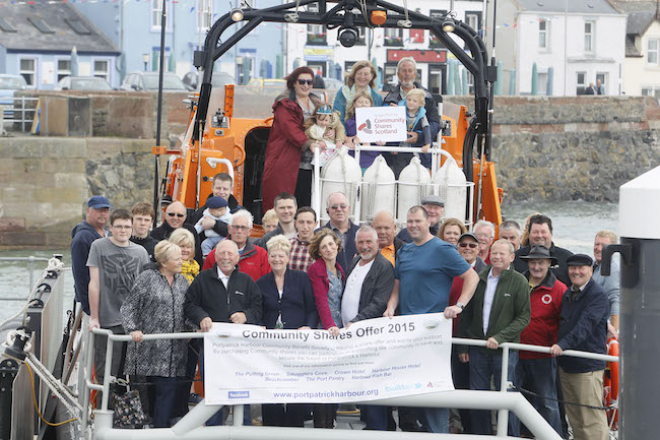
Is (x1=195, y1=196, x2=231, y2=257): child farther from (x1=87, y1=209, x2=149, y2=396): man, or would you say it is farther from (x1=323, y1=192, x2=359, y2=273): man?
(x1=323, y1=192, x2=359, y2=273): man

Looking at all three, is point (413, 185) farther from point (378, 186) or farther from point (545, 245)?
point (545, 245)

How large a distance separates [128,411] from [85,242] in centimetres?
182

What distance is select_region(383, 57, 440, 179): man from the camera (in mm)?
9875

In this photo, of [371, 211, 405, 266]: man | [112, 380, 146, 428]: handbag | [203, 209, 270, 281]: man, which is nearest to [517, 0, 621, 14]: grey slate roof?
[371, 211, 405, 266]: man

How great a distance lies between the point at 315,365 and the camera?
615 centimetres

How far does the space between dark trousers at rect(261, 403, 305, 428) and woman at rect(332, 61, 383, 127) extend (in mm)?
4072

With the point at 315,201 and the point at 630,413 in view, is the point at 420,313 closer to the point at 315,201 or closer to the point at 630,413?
the point at 630,413

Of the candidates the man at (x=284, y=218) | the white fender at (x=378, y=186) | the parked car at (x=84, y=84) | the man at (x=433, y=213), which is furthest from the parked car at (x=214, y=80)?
the man at (x=284, y=218)

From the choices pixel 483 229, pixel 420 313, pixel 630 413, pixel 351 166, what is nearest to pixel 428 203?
pixel 483 229

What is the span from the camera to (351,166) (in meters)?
9.62

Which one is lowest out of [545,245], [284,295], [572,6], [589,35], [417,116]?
[284,295]

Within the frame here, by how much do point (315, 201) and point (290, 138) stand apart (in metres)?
0.71

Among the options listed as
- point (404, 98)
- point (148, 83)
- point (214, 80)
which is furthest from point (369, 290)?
point (148, 83)

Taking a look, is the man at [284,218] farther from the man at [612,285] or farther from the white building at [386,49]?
the white building at [386,49]
